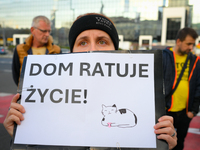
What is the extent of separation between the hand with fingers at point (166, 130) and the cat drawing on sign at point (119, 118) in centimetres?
14

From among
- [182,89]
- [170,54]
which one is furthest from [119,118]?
[170,54]

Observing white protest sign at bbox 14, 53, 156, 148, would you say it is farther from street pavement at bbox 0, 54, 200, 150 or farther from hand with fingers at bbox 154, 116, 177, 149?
street pavement at bbox 0, 54, 200, 150

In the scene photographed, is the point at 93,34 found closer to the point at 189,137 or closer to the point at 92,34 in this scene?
the point at 92,34

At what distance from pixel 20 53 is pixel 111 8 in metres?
47.0

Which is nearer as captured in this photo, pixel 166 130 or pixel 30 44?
pixel 166 130

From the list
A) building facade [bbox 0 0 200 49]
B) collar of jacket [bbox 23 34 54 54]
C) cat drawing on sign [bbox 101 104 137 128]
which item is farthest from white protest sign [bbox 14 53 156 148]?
building facade [bbox 0 0 200 49]

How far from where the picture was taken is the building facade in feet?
128

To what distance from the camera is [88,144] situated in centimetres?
96

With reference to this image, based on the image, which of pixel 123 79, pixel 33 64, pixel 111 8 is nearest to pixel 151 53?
pixel 123 79

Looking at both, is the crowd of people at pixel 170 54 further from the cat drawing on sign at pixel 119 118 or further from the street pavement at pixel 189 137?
the street pavement at pixel 189 137

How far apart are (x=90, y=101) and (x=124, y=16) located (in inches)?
1895

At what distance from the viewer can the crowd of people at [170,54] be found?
1.39m

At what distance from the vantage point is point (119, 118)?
0.98m

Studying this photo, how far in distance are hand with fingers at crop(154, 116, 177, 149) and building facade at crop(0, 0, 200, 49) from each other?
39377mm
